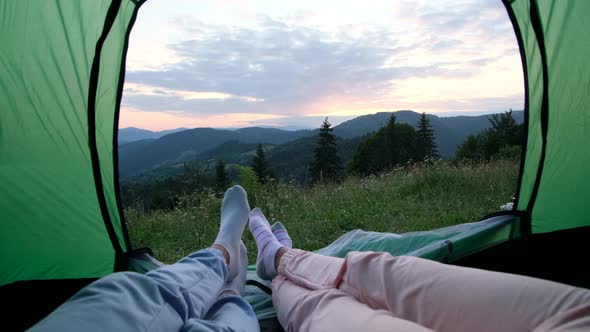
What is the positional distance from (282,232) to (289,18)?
2.00m

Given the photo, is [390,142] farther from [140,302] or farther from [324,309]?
[140,302]

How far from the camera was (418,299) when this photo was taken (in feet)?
3.34

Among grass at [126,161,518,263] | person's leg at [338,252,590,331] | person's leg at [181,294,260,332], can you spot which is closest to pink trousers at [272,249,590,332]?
person's leg at [338,252,590,331]

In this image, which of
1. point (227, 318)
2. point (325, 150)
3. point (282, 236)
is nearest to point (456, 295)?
point (227, 318)

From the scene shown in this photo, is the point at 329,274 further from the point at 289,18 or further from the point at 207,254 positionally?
the point at 289,18

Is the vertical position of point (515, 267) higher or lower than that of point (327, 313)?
lower

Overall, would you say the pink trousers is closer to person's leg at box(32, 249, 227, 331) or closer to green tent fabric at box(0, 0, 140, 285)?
person's leg at box(32, 249, 227, 331)

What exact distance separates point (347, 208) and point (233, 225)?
166cm

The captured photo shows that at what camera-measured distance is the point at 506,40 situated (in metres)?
2.67

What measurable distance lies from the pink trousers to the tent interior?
1.57ft

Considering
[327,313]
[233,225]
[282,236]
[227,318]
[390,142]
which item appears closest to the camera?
[327,313]

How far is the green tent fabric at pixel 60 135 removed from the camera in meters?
1.48

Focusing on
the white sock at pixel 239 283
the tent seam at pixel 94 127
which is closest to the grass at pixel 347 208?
the white sock at pixel 239 283

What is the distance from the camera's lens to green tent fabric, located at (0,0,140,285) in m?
1.48
